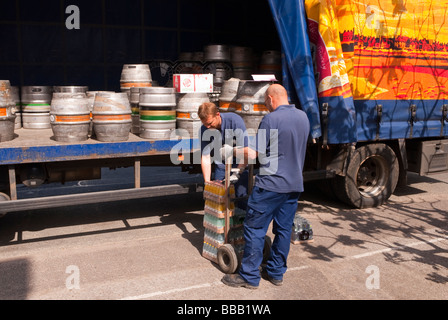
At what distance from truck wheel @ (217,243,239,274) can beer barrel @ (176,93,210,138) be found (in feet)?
6.04

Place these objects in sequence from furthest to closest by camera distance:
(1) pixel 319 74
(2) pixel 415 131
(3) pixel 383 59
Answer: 1. (2) pixel 415 131
2. (3) pixel 383 59
3. (1) pixel 319 74

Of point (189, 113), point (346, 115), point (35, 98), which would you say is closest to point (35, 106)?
point (35, 98)

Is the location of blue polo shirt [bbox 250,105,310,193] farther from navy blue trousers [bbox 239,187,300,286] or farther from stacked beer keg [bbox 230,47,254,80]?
stacked beer keg [bbox 230,47,254,80]

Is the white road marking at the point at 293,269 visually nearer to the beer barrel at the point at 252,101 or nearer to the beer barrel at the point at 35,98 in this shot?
the beer barrel at the point at 252,101

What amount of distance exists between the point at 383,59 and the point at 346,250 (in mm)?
3320

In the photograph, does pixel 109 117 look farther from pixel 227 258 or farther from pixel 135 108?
pixel 227 258

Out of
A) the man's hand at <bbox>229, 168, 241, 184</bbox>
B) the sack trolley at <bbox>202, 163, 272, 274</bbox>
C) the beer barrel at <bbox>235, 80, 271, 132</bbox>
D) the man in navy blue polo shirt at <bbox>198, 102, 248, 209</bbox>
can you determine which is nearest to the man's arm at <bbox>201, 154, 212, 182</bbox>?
the man in navy blue polo shirt at <bbox>198, 102, 248, 209</bbox>

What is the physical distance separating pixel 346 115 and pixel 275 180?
288 cm

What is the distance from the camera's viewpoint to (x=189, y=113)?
6543mm

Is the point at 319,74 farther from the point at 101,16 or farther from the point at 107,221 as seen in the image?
the point at 101,16

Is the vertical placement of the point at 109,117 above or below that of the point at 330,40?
below

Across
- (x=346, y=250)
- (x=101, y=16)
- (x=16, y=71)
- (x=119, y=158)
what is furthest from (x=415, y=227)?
(x=16, y=71)

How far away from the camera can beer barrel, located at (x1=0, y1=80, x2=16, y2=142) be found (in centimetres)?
582

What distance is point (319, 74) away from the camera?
7.00m
